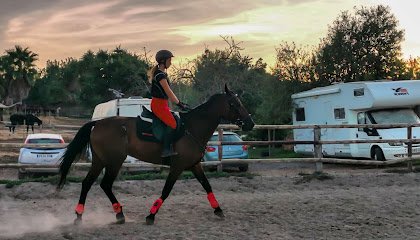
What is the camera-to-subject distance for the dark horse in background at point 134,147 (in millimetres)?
7137

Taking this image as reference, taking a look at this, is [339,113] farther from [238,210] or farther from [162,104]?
[162,104]

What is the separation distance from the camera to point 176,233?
625 cm

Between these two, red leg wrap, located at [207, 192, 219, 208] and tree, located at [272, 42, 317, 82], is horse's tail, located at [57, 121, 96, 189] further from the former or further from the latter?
tree, located at [272, 42, 317, 82]

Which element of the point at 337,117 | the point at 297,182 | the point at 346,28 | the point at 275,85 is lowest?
the point at 297,182

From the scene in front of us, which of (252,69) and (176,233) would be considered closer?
(176,233)

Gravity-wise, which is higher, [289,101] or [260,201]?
[289,101]

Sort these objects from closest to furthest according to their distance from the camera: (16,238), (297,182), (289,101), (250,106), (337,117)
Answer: (16,238) → (297,182) → (337,117) → (289,101) → (250,106)

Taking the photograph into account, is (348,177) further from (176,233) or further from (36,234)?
(36,234)

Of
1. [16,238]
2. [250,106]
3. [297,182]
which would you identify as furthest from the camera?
[250,106]

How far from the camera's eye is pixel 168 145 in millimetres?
7059

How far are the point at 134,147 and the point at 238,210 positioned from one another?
6.90ft

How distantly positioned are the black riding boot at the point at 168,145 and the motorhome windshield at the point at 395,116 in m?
11.4

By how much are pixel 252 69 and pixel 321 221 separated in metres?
27.7

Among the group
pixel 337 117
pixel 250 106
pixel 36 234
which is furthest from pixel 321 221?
pixel 250 106
